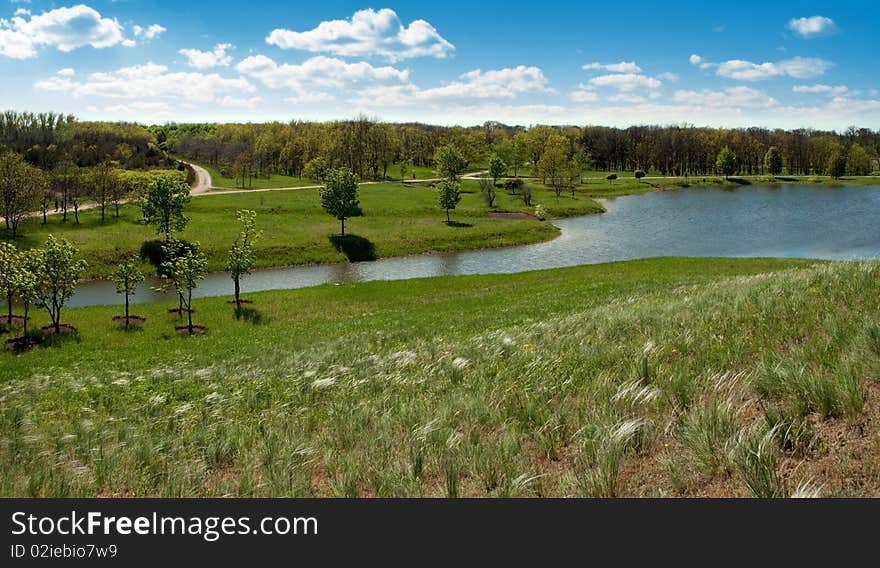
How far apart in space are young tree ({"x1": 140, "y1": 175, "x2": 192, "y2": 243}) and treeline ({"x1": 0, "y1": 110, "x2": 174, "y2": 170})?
214 ft

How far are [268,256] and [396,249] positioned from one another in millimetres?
15069

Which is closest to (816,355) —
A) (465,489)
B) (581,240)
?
(465,489)

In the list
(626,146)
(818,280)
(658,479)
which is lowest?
(658,479)

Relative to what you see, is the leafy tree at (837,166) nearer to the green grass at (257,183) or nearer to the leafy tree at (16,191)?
the green grass at (257,183)

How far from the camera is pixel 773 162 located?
585 ft

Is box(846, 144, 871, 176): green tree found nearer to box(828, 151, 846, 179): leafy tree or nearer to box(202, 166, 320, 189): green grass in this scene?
box(828, 151, 846, 179): leafy tree

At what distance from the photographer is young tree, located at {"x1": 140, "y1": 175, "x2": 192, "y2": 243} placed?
55625 mm

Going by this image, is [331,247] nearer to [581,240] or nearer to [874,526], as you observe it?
[581,240]

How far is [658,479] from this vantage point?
6.54 m

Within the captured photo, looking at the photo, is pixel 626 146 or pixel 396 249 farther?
pixel 626 146

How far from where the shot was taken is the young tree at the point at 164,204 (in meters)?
55.6

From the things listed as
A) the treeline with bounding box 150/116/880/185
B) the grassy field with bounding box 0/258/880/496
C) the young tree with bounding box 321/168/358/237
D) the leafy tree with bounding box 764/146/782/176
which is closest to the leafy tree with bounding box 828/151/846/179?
the treeline with bounding box 150/116/880/185

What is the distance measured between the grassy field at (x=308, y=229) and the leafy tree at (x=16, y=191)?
243cm

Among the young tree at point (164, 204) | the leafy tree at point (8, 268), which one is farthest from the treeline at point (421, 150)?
the leafy tree at point (8, 268)
